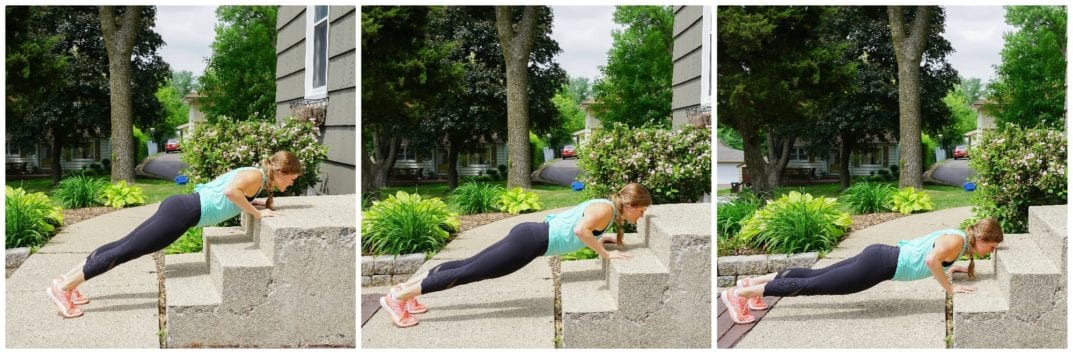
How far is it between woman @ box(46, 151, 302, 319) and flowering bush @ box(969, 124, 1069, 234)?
3926 millimetres

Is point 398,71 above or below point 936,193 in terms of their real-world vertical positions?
above

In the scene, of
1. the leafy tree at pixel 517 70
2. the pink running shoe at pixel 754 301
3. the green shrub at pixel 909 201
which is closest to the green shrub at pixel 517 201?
the leafy tree at pixel 517 70

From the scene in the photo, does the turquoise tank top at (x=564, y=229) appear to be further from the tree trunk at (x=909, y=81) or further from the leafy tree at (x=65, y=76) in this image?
the leafy tree at (x=65, y=76)

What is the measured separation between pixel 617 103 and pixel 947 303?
2085 mm

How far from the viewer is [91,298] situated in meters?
5.34

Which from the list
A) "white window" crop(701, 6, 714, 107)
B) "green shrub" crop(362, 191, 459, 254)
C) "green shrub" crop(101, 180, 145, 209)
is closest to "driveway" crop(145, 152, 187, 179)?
"green shrub" crop(101, 180, 145, 209)

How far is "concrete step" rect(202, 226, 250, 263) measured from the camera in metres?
5.43

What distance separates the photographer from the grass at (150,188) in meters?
5.79

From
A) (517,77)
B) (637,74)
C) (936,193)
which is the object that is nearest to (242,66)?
(517,77)

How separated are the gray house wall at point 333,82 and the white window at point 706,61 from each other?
6.07ft

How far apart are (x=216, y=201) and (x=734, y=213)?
2905 mm

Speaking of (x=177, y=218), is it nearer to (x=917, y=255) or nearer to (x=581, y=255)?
(x=581, y=255)

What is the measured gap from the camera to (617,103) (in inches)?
203

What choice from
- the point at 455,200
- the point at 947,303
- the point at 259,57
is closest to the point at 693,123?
the point at 455,200
